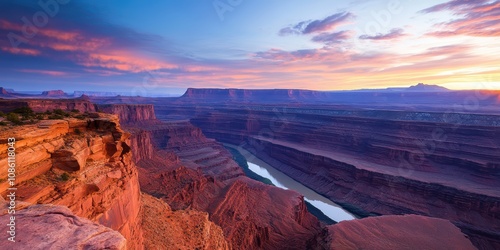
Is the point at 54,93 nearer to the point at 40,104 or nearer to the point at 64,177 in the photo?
the point at 40,104

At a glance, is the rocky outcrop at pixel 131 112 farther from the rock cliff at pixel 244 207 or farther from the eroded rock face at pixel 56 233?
the eroded rock face at pixel 56 233

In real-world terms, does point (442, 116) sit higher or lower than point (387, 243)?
higher

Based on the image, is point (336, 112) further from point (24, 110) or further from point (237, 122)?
point (24, 110)

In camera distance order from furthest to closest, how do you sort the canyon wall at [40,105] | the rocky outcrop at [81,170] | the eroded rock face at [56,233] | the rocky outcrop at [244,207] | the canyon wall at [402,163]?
the canyon wall at [402,163], the canyon wall at [40,105], the rocky outcrop at [244,207], the rocky outcrop at [81,170], the eroded rock face at [56,233]

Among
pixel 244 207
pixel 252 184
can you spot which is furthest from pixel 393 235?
pixel 252 184

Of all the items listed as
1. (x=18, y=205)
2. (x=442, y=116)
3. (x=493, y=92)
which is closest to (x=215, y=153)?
(x=18, y=205)

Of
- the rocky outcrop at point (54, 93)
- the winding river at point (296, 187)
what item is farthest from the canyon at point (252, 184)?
the rocky outcrop at point (54, 93)

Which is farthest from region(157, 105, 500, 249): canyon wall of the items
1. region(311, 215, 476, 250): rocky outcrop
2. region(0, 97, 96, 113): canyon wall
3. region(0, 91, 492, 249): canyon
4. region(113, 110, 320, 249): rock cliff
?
region(0, 97, 96, 113): canyon wall
